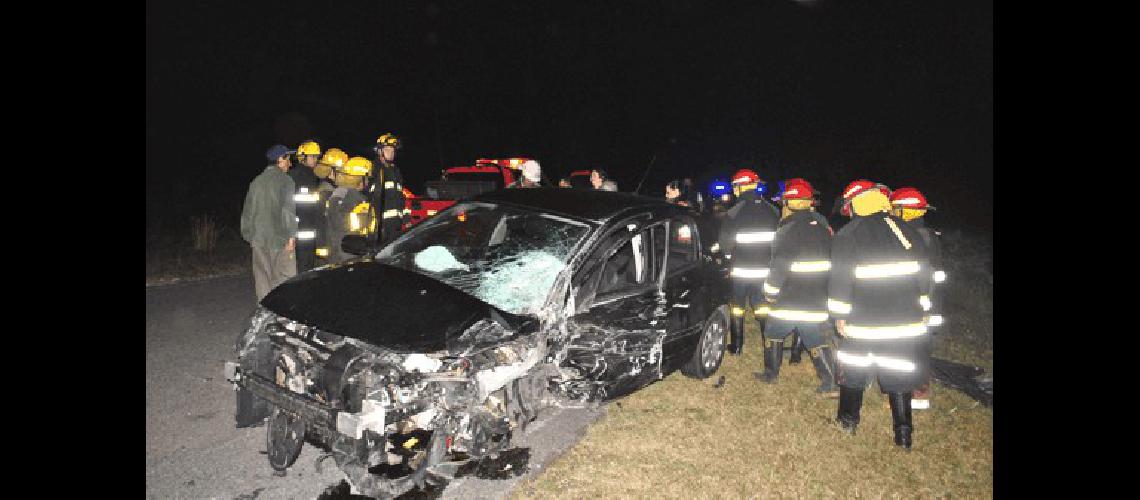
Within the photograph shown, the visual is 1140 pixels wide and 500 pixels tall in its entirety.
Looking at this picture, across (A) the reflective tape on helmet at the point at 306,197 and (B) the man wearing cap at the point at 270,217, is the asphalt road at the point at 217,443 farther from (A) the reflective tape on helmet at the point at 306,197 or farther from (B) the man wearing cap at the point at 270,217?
(A) the reflective tape on helmet at the point at 306,197

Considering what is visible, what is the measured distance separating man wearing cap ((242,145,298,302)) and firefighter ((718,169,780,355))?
4.28 m

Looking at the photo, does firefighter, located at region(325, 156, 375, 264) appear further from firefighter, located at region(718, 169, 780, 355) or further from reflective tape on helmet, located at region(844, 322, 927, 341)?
reflective tape on helmet, located at region(844, 322, 927, 341)

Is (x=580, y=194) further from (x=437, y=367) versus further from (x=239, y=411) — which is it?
(x=239, y=411)

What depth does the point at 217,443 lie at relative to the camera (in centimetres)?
397

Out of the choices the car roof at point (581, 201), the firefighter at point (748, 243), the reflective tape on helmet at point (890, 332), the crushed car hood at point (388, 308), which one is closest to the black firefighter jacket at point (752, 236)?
the firefighter at point (748, 243)

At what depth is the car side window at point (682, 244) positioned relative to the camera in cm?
515

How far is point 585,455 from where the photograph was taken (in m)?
4.03

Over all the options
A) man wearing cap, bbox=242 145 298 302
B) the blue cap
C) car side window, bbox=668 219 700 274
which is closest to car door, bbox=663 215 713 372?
car side window, bbox=668 219 700 274

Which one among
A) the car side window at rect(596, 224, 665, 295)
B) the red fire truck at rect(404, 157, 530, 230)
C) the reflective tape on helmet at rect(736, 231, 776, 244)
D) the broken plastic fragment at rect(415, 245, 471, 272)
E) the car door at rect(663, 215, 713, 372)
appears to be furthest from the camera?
the red fire truck at rect(404, 157, 530, 230)

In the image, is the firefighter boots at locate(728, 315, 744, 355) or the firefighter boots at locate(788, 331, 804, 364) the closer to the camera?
the firefighter boots at locate(788, 331, 804, 364)

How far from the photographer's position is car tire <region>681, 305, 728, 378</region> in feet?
17.9

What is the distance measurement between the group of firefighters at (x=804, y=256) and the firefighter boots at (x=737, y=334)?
14 mm

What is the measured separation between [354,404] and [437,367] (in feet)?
1.46
